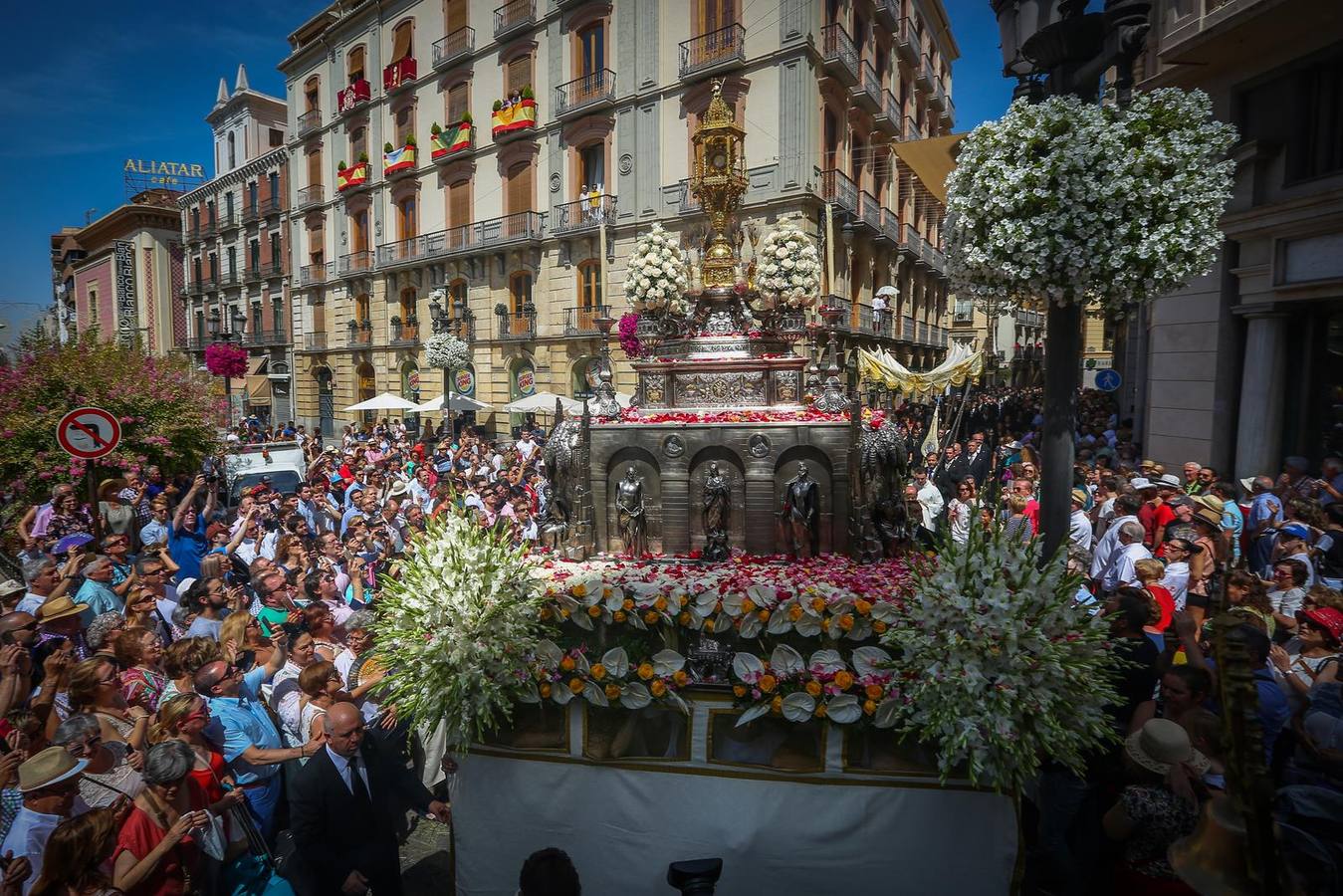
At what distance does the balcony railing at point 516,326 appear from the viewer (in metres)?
27.3

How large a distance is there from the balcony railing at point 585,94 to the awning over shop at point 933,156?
63.8 feet

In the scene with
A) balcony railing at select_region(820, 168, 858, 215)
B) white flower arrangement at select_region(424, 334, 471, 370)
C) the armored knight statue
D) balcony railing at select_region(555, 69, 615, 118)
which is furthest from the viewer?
balcony railing at select_region(555, 69, 615, 118)

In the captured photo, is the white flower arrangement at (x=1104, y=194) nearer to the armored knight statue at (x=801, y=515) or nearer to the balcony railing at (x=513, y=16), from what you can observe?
the armored knight statue at (x=801, y=515)

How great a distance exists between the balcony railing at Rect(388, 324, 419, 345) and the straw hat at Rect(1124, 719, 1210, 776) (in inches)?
1250

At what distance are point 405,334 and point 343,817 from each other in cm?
3097

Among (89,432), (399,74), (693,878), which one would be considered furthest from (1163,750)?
(399,74)

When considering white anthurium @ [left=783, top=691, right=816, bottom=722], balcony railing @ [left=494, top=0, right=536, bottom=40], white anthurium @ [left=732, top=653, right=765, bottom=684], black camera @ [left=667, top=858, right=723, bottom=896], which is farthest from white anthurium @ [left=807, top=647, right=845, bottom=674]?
balcony railing @ [left=494, top=0, right=536, bottom=40]

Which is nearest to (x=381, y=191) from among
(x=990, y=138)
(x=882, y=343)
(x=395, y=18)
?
(x=395, y=18)

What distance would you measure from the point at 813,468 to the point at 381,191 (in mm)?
31185

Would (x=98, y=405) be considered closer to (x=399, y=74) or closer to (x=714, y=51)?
(x=714, y=51)

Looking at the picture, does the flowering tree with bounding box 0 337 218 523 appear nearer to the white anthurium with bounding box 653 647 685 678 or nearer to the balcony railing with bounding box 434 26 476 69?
the white anthurium with bounding box 653 647 685 678

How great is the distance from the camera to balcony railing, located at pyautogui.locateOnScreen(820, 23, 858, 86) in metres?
21.0

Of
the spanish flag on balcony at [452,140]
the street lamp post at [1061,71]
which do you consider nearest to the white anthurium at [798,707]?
the street lamp post at [1061,71]

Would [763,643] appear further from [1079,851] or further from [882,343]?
[882,343]
